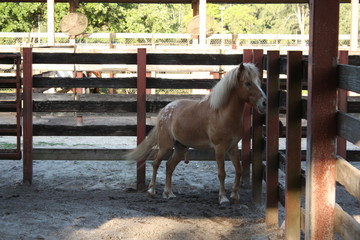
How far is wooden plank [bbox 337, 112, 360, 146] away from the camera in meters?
3.09

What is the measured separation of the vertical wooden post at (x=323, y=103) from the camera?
3482mm

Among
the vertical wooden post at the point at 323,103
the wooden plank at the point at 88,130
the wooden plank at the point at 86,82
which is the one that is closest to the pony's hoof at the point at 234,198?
the wooden plank at the point at 88,130

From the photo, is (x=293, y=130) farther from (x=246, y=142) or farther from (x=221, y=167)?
(x=246, y=142)

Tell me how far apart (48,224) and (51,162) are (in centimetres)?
366

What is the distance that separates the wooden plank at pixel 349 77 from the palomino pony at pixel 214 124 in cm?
258

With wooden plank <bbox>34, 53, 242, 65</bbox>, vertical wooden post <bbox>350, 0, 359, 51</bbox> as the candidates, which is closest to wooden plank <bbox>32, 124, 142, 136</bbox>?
wooden plank <bbox>34, 53, 242, 65</bbox>

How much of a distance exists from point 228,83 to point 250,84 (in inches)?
10.6

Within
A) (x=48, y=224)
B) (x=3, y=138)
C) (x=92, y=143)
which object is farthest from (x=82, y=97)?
(x=48, y=224)

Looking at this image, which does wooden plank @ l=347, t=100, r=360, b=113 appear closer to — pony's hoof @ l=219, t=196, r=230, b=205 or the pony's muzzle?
the pony's muzzle

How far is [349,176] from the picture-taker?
10.7ft

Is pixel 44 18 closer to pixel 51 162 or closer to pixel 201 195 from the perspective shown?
pixel 51 162

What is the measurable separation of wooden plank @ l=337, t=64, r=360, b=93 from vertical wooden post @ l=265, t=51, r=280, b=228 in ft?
5.66

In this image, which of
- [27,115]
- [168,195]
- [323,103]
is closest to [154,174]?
[168,195]

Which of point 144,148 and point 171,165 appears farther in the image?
point 144,148
